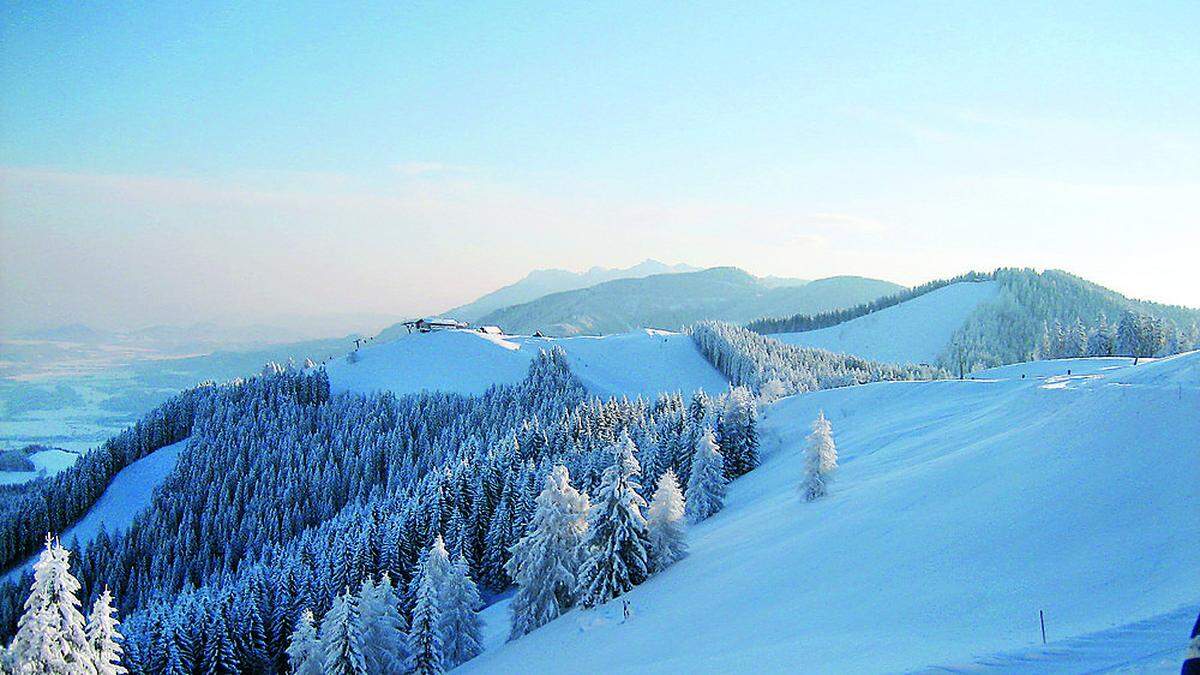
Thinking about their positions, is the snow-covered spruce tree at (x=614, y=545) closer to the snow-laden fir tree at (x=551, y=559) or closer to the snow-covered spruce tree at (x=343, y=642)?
the snow-laden fir tree at (x=551, y=559)

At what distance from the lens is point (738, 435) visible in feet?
238

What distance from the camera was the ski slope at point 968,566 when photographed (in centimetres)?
1728

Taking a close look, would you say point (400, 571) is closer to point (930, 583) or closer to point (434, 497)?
point (434, 497)

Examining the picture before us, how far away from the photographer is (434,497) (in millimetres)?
72938

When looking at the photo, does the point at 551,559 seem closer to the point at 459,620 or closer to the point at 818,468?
the point at 459,620

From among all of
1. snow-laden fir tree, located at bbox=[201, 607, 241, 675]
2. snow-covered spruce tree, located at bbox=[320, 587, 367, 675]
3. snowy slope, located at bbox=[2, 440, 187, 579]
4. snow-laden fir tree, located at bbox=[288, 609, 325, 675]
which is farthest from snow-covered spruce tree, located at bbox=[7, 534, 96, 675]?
snowy slope, located at bbox=[2, 440, 187, 579]

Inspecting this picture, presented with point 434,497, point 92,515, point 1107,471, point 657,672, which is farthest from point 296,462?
point 1107,471

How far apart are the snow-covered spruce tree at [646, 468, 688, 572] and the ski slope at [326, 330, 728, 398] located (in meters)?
112

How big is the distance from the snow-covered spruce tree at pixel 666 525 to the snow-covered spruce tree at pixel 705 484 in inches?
631

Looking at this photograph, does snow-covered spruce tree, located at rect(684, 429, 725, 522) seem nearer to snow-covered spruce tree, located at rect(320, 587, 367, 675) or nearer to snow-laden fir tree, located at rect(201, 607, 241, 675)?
snow-covered spruce tree, located at rect(320, 587, 367, 675)

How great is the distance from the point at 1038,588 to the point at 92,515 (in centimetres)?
13375

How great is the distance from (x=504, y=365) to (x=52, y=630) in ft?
457

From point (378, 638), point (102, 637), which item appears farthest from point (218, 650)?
point (102, 637)

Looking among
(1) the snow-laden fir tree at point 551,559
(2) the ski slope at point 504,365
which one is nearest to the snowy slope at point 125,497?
(2) the ski slope at point 504,365
